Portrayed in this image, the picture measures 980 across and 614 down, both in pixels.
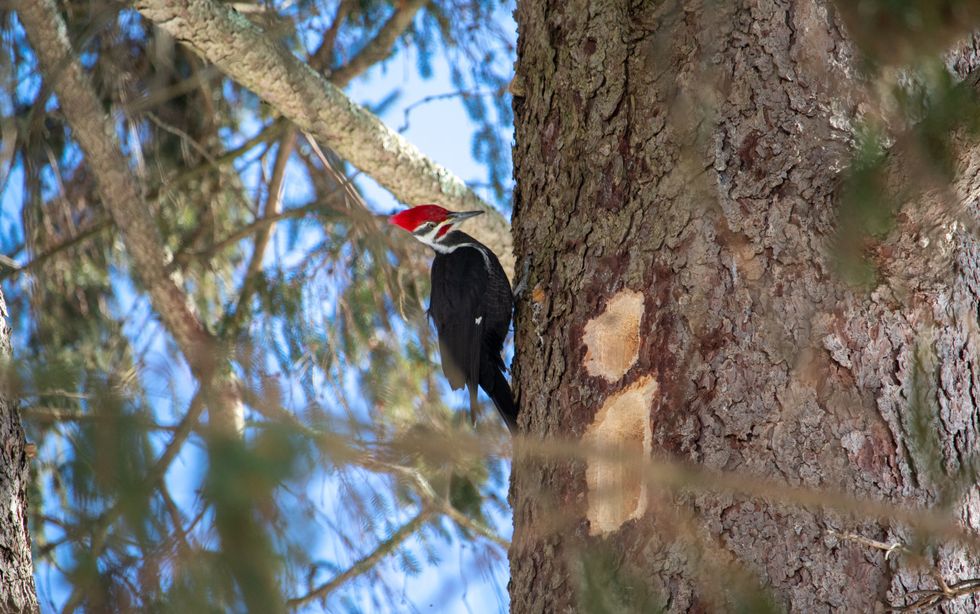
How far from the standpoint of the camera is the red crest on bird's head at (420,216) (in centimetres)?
436

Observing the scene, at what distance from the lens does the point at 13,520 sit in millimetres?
2232

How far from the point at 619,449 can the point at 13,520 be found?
1.34 m

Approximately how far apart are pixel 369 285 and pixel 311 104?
102 cm

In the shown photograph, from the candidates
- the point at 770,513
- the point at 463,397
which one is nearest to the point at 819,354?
the point at 770,513

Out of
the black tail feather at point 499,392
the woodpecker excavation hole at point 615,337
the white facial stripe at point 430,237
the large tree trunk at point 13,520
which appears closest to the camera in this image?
the large tree trunk at point 13,520

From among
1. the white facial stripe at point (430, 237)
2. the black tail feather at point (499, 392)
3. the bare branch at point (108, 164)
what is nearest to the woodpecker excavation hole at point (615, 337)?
the black tail feather at point (499, 392)

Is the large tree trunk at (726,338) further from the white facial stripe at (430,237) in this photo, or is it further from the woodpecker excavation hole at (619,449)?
the white facial stripe at (430,237)

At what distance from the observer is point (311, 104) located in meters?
3.87

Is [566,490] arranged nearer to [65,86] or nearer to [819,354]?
[819,354]

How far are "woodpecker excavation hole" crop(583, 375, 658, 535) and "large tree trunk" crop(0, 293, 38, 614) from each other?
1.24 meters

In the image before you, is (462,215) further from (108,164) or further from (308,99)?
(108,164)

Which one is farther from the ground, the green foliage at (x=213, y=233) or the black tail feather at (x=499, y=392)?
the green foliage at (x=213, y=233)

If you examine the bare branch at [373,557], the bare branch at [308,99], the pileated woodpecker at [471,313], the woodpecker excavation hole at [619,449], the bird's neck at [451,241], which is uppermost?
the bare branch at [308,99]

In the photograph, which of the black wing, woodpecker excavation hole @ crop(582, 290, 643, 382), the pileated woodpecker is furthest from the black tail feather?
woodpecker excavation hole @ crop(582, 290, 643, 382)
